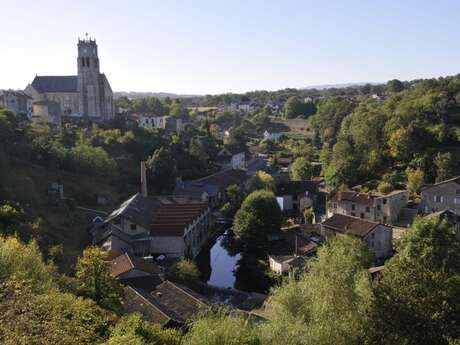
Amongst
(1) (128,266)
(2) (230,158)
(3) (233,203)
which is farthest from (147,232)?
(2) (230,158)

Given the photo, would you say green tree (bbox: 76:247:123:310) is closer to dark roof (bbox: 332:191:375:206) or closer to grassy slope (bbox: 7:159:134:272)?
grassy slope (bbox: 7:159:134:272)

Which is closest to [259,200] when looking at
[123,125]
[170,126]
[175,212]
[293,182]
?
[175,212]

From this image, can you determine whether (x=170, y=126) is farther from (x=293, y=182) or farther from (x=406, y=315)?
(x=406, y=315)

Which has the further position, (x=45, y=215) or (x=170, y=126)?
(x=170, y=126)

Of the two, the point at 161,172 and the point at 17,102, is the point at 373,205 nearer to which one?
the point at 161,172

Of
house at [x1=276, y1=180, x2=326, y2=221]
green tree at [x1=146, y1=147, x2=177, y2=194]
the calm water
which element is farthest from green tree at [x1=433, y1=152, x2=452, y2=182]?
green tree at [x1=146, y1=147, x2=177, y2=194]

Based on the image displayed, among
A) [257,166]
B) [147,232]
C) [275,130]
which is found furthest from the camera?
[275,130]

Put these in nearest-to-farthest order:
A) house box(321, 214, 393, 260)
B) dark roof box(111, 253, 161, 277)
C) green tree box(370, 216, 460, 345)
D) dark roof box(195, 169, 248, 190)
Result: 1. green tree box(370, 216, 460, 345)
2. dark roof box(111, 253, 161, 277)
3. house box(321, 214, 393, 260)
4. dark roof box(195, 169, 248, 190)
